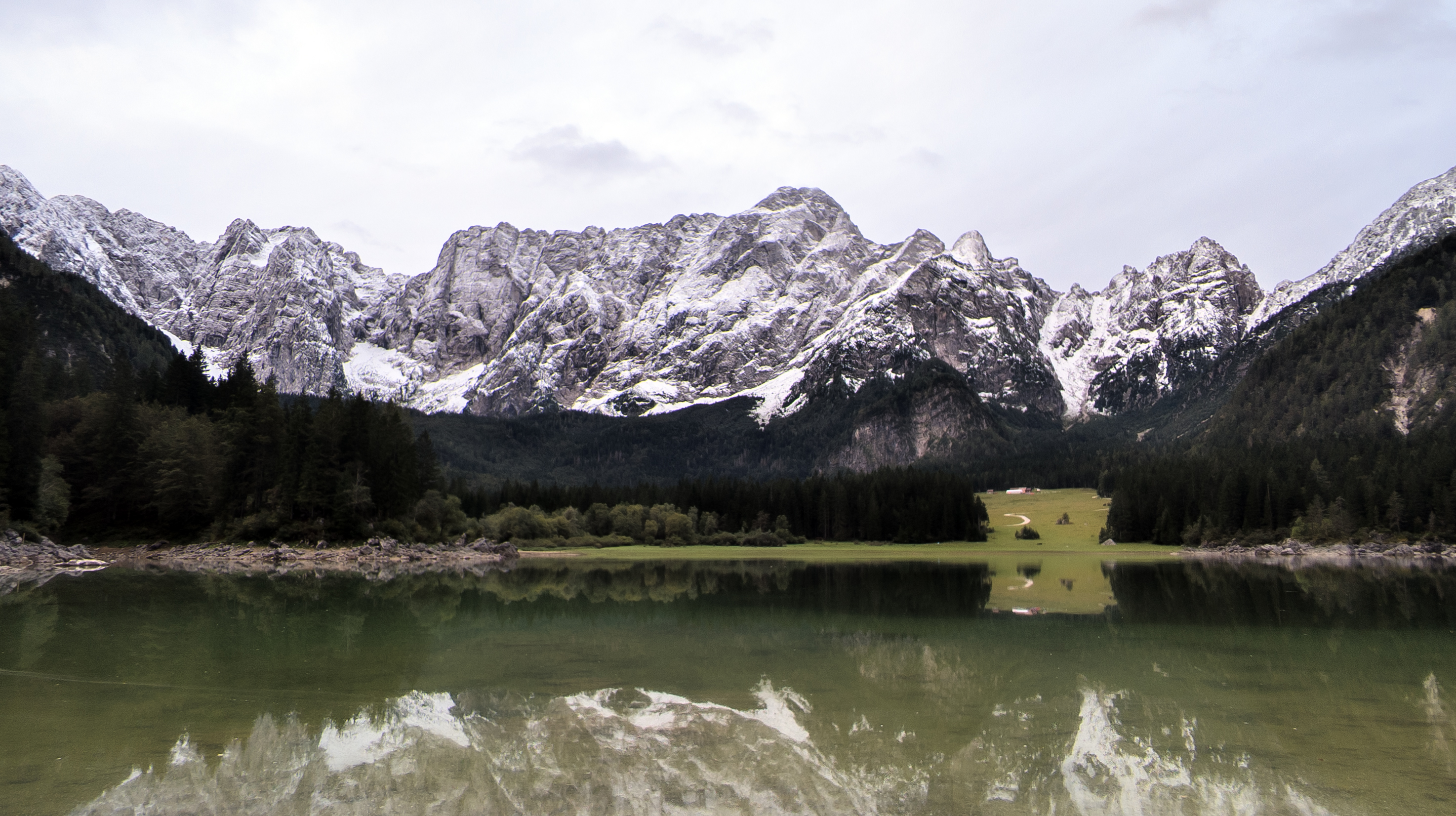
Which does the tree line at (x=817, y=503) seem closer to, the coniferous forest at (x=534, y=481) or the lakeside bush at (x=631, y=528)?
the coniferous forest at (x=534, y=481)

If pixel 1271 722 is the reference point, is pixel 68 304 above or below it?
above

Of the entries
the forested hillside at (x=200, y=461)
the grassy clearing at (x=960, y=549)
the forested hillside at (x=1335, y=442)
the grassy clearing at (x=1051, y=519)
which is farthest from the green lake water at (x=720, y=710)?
the grassy clearing at (x=1051, y=519)

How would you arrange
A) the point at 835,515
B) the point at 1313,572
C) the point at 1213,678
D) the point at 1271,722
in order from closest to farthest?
the point at 1271,722 → the point at 1213,678 → the point at 1313,572 → the point at 835,515

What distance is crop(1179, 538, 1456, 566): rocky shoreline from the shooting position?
252ft

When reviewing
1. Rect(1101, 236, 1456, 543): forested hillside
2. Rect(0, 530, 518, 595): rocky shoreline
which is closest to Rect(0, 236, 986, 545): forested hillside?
Rect(0, 530, 518, 595): rocky shoreline

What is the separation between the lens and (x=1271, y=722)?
15.6 meters

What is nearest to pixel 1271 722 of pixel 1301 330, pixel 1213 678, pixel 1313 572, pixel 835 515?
pixel 1213 678

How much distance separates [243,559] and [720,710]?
189 feet

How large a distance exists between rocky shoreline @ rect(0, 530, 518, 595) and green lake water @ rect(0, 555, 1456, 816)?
2302 cm

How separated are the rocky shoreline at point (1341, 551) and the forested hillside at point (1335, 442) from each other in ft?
7.99

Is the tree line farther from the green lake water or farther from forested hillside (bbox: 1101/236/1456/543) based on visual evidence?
the green lake water

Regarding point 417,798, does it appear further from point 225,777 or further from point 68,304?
point 68,304

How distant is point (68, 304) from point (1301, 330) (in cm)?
21251

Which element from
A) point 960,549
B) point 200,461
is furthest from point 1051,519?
point 200,461
